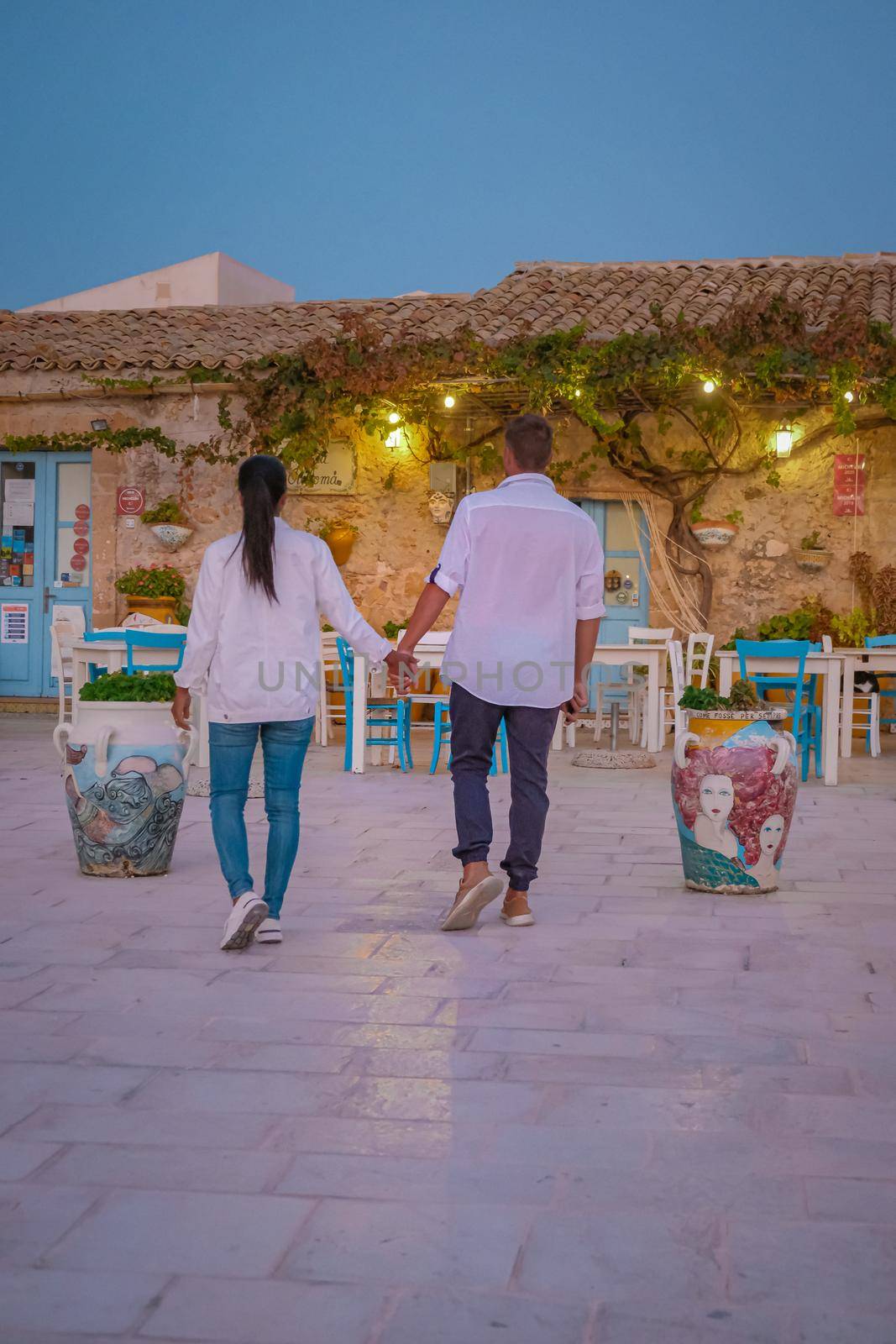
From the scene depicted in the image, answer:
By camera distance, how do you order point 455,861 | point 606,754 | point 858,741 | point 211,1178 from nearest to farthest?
point 211,1178
point 455,861
point 606,754
point 858,741

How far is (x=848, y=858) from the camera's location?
534 cm

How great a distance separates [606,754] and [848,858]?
371cm

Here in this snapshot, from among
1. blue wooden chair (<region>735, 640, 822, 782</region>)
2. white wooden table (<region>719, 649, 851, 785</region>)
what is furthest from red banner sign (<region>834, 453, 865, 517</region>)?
white wooden table (<region>719, 649, 851, 785</region>)

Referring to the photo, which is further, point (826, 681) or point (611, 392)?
point (611, 392)

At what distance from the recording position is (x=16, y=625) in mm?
12758

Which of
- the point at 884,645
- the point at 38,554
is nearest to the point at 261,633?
the point at 884,645

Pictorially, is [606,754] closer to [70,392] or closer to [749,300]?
[749,300]

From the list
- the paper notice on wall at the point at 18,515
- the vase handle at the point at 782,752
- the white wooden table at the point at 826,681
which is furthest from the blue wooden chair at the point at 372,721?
the paper notice on wall at the point at 18,515

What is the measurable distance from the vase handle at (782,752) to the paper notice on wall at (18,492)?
32.2 feet

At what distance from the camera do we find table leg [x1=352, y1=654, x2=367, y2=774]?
8.22 metres

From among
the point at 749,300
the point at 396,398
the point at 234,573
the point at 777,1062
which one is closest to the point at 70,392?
the point at 396,398

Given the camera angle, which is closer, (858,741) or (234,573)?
(234,573)

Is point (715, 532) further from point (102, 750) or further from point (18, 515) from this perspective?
point (102, 750)

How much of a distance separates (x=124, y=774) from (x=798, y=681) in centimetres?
450
